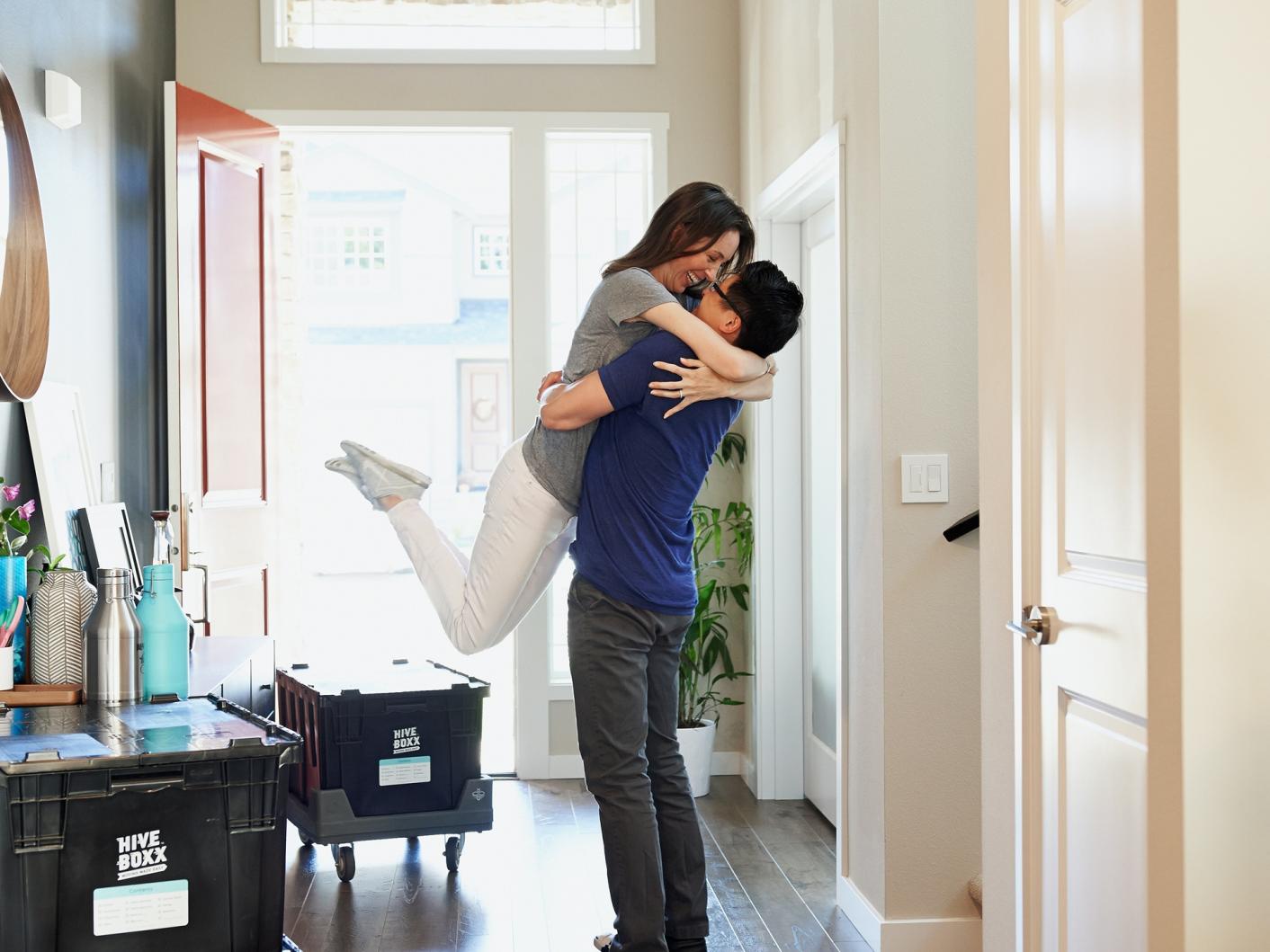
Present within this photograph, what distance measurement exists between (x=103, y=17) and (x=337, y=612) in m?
6.71

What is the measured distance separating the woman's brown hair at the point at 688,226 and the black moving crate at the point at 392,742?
139 centimetres

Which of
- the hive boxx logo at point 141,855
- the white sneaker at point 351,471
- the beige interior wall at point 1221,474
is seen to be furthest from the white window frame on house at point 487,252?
the beige interior wall at point 1221,474

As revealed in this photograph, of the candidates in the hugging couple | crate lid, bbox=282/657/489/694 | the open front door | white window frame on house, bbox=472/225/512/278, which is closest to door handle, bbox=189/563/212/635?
the open front door

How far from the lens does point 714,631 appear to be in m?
4.40

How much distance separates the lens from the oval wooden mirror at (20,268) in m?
2.77

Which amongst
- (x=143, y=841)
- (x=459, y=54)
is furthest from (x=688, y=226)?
(x=459, y=54)

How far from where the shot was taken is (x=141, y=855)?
1.74 meters

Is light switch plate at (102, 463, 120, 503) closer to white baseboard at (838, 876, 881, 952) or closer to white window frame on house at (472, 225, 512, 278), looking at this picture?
white baseboard at (838, 876, 881, 952)

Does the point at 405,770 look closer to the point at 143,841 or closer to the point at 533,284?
the point at 143,841

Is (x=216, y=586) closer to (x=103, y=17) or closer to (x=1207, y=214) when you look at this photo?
(x=103, y=17)

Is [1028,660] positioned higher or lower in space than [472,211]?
lower

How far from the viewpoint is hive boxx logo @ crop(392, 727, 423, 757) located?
329 cm

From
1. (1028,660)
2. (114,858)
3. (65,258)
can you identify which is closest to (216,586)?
(65,258)

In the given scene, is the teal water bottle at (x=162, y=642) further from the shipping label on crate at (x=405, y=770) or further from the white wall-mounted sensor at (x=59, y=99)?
the white wall-mounted sensor at (x=59, y=99)
